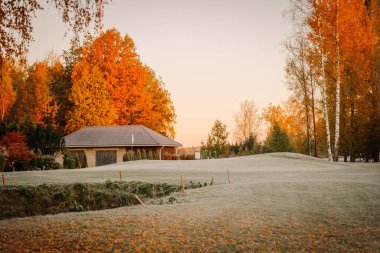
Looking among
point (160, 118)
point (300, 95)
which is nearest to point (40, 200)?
point (300, 95)

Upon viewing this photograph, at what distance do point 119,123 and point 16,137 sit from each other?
17285 millimetres

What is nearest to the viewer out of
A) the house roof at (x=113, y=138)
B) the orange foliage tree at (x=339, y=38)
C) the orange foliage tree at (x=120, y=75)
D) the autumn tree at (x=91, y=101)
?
the orange foliage tree at (x=339, y=38)

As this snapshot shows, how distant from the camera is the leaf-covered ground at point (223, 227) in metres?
6.25

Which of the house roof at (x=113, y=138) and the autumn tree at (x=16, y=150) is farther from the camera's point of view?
the house roof at (x=113, y=138)

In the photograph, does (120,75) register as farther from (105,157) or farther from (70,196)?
(70,196)

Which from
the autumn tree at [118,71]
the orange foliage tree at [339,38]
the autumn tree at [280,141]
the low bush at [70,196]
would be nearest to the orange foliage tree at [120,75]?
the autumn tree at [118,71]

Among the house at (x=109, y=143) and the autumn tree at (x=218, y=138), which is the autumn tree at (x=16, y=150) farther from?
the autumn tree at (x=218, y=138)

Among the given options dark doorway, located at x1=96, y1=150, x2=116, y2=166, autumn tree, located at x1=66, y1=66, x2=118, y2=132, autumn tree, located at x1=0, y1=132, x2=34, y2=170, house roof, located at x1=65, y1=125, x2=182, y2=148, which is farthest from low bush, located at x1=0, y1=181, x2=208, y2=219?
autumn tree, located at x1=66, y1=66, x2=118, y2=132

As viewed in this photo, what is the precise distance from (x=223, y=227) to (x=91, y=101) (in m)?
34.1

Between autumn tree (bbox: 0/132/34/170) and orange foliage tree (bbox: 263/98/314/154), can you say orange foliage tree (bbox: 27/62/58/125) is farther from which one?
orange foliage tree (bbox: 263/98/314/154)

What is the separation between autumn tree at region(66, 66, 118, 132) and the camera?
38.8m

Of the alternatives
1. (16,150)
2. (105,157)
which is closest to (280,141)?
(105,157)

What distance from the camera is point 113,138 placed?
113 feet

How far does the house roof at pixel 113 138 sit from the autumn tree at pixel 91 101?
3.41 meters
